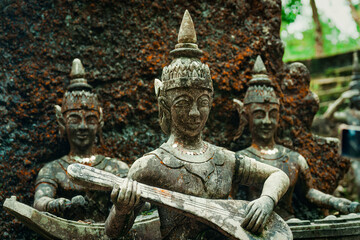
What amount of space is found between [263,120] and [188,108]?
5.49ft

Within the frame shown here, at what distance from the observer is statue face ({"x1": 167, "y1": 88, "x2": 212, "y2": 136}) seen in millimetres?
4652

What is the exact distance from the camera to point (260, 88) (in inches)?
244

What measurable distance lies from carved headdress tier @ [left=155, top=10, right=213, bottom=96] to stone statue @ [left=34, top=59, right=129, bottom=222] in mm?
1261

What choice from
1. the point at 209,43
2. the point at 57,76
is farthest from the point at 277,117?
the point at 57,76

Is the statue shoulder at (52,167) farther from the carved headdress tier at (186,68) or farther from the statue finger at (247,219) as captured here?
the statue finger at (247,219)

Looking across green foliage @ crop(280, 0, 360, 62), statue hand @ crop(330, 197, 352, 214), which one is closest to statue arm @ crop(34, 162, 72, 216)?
statue hand @ crop(330, 197, 352, 214)

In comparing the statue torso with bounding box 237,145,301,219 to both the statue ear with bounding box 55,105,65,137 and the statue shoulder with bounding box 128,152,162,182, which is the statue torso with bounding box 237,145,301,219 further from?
the statue ear with bounding box 55,105,65,137

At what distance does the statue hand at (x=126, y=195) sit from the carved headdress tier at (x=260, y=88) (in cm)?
254

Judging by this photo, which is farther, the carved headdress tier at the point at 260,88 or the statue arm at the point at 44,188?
the carved headdress tier at the point at 260,88

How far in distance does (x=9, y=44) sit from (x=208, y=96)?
3066 millimetres

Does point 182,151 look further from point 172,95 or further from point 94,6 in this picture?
point 94,6

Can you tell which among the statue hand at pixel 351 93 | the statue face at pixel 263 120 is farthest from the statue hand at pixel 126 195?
the statue hand at pixel 351 93

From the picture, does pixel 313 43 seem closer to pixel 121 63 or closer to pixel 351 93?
pixel 351 93

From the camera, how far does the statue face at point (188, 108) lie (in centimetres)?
465
